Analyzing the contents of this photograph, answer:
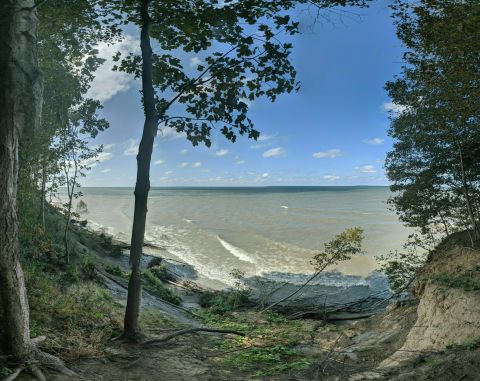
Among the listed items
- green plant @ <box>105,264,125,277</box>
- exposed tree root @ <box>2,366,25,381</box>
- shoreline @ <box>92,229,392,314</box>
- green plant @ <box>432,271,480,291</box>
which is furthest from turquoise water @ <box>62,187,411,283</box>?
exposed tree root @ <box>2,366,25,381</box>

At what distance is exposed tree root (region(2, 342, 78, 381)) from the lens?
5652 millimetres

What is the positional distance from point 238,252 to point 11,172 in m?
27.0

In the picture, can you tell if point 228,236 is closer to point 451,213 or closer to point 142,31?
point 451,213

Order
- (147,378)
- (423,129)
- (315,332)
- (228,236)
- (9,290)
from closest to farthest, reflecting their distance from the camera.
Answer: (9,290) → (147,378) → (315,332) → (423,129) → (228,236)

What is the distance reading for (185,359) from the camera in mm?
8250

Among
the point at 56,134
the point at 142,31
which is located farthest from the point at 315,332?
the point at 56,134

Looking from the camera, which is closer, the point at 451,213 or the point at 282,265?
the point at 451,213

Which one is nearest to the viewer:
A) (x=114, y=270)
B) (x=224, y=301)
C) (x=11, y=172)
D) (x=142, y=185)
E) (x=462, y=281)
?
(x=11, y=172)

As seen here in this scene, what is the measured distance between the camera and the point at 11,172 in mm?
5832

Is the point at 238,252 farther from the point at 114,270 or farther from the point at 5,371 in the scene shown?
the point at 5,371

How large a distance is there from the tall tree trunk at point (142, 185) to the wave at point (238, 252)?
→ 21.2 m

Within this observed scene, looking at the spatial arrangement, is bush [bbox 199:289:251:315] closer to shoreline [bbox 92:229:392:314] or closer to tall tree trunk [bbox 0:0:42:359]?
shoreline [bbox 92:229:392:314]

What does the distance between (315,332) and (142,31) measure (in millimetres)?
10803

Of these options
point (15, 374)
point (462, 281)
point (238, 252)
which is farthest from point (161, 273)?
point (15, 374)
